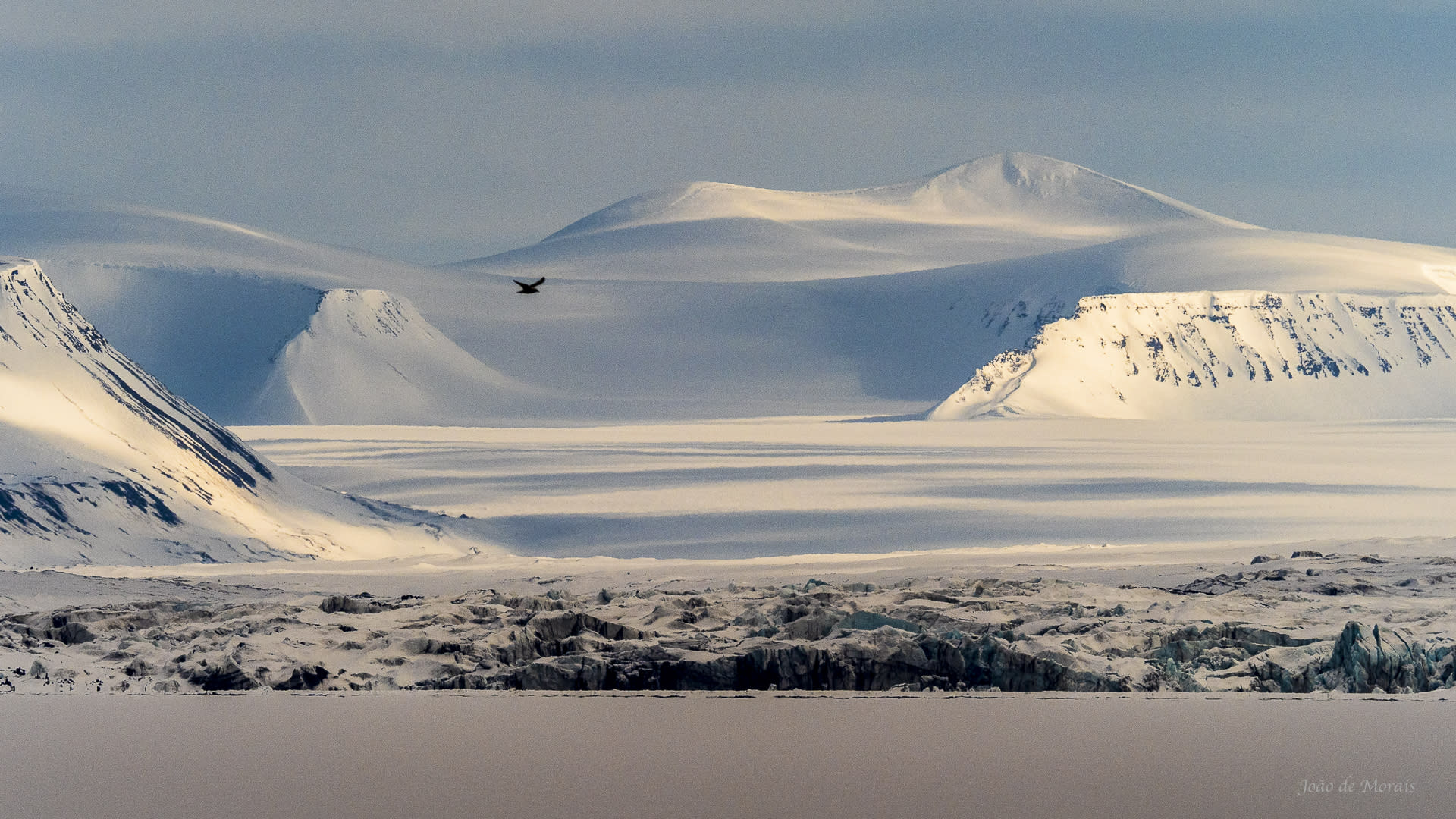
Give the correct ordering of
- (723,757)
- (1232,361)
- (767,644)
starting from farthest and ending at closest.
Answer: (1232,361) < (767,644) < (723,757)

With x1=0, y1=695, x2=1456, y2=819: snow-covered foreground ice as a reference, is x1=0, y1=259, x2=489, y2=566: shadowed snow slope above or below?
above

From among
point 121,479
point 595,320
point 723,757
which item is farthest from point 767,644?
point 595,320

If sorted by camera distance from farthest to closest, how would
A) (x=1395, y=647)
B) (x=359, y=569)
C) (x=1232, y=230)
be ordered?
1. (x=1232, y=230)
2. (x=359, y=569)
3. (x=1395, y=647)

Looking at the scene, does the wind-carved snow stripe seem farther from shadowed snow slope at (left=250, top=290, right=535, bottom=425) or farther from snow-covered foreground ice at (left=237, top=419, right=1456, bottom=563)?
shadowed snow slope at (left=250, top=290, right=535, bottom=425)

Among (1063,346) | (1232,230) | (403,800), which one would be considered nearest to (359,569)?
(403,800)

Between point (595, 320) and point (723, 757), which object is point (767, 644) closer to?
point (723, 757)

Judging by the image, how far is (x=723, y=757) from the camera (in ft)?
56.4

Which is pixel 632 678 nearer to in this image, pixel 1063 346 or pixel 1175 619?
pixel 1175 619

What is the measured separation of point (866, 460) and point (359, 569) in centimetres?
4534

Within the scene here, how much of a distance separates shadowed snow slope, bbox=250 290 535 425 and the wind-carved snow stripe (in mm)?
34079

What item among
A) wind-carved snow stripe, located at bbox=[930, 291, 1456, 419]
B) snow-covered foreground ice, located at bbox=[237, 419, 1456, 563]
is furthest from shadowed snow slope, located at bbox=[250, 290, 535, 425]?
wind-carved snow stripe, located at bbox=[930, 291, 1456, 419]

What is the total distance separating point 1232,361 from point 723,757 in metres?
124

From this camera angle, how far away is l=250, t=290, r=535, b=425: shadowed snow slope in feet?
405

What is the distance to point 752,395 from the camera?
151m
